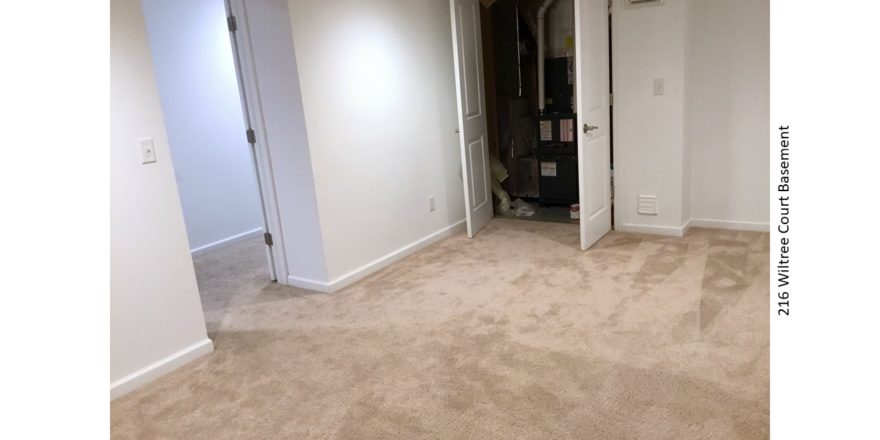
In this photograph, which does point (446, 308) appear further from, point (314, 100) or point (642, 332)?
point (314, 100)

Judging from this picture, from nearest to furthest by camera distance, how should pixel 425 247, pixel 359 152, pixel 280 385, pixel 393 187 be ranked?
pixel 280 385, pixel 359 152, pixel 393 187, pixel 425 247

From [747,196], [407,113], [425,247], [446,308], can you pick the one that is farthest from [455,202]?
[747,196]

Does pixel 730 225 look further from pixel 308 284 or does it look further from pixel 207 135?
pixel 207 135

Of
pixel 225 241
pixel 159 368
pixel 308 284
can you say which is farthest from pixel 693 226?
pixel 225 241

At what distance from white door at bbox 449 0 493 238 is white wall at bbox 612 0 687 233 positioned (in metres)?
1.05

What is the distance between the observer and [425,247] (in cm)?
425

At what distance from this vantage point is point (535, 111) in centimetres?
552

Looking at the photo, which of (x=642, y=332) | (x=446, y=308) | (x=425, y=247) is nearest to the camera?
(x=642, y=332)

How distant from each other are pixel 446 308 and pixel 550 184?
2.41 m

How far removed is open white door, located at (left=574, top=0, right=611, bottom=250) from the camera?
3598 mm

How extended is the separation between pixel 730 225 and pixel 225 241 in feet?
13.1

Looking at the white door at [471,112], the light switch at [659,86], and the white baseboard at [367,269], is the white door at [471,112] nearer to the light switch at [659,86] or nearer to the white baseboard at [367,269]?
the white baseboard at [367,269]

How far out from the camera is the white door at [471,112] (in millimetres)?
4074
